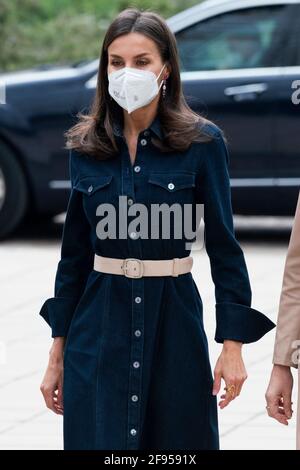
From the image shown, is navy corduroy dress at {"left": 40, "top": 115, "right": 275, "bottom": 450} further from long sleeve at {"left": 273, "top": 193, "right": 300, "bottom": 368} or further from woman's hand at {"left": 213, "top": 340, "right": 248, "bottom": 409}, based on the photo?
long sleeve at {"left": 273, "top": 193, "right": 300, "bottom": 368}

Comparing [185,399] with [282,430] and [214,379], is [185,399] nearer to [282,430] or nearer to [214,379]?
[214,379]

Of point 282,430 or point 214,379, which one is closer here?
point 214,379

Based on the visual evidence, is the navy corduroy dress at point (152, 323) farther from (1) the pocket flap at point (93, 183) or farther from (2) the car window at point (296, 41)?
(2) the car window at point (296, 41)

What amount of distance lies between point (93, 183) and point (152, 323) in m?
0.42

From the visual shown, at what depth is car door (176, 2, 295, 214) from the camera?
1023 centimetres

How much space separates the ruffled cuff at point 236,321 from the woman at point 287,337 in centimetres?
24

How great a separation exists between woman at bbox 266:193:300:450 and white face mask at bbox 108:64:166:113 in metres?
0.58

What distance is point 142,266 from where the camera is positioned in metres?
4.06

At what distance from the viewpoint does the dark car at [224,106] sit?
33.6 ft

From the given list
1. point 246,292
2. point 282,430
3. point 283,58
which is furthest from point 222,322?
point 283,58

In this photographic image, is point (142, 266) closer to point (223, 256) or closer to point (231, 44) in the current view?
point (223, 256)

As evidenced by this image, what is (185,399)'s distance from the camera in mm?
4043

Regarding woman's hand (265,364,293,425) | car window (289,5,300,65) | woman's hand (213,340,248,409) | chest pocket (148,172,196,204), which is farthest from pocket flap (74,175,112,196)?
car window (289,5,300,65)
